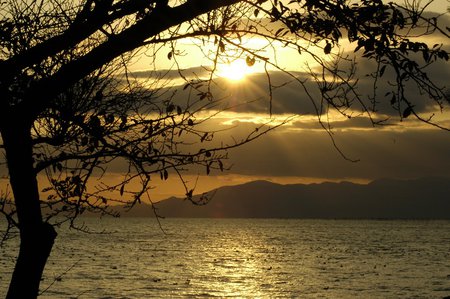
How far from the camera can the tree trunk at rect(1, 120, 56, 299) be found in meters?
9.12

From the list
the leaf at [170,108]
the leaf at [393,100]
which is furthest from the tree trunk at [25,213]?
the leaf at [393,100]

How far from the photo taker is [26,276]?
9.12 m

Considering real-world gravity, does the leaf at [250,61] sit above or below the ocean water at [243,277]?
above

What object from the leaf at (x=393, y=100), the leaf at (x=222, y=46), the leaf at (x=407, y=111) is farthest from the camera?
the leaf at (x=222, y=46)

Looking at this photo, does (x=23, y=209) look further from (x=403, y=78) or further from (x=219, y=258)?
(x=219, y=258)

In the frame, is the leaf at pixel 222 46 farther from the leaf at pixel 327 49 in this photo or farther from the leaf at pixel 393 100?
the leaf at pixel 393 100

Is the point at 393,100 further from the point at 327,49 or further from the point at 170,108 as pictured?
the point at 170,108

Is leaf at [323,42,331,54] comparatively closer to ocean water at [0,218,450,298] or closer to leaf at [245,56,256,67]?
leaf at [245,56,256,67]

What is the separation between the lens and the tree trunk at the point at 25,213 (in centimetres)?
912

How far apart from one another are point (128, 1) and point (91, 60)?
106cm

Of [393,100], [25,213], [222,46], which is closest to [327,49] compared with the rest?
[393,100]

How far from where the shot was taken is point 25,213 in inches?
361

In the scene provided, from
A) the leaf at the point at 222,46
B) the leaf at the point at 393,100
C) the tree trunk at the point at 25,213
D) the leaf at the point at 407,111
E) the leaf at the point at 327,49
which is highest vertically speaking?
the leaf at the point at 222,46

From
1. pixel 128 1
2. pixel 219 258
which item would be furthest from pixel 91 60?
pixel 219 258
